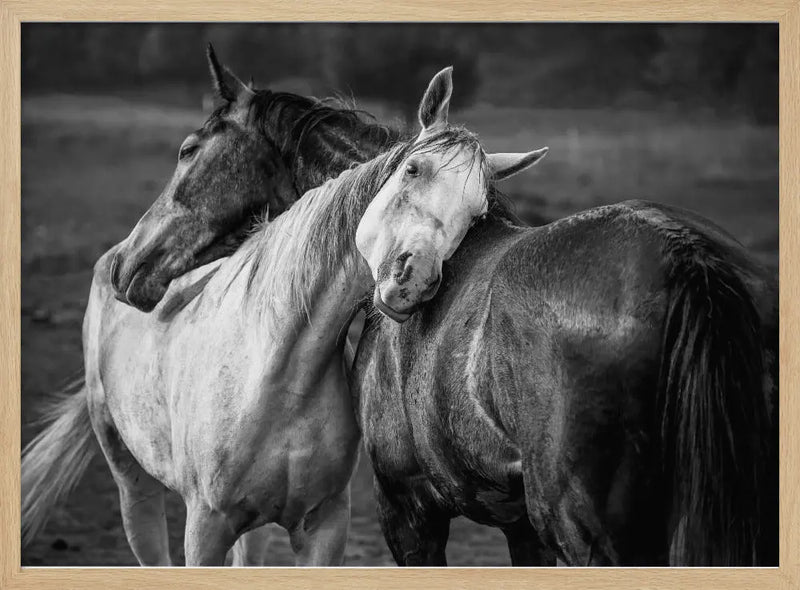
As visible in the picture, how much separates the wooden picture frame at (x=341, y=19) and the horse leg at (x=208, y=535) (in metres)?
0.06

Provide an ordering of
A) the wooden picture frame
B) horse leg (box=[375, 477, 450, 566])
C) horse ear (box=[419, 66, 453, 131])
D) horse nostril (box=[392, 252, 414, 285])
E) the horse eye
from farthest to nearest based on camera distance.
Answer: the horse eye → horse leg (box=[375, 477, 450, 566]) → the wooden picture frame → horse ear (box=[419, 66, 453, 131]) → horse nostril (box=[392, 252, 414, 285])

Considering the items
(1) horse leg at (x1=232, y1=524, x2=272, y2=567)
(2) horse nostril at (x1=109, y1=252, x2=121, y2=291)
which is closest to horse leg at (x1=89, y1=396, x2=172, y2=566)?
(1) horse leg at (x1=232, y1=524, x2=272, y2=567)

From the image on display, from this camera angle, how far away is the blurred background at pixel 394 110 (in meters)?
2.24

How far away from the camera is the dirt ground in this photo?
2268 mm

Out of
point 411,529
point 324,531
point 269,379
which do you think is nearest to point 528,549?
point 411,529

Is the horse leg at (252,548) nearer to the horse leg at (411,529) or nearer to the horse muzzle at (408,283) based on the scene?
the horse leg at (411,529)

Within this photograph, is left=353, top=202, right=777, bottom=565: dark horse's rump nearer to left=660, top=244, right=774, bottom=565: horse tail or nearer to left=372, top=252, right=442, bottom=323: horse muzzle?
left=660, top=244, right=774, bottom=565: horse tail

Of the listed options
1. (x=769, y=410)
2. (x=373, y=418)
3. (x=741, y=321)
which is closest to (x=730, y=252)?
(x=741, y=321)

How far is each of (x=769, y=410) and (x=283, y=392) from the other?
0.96 meters

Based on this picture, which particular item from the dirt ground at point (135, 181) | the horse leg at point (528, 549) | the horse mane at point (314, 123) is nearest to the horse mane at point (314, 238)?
the horse mane at point (314, 123)

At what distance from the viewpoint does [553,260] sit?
5.31 feet

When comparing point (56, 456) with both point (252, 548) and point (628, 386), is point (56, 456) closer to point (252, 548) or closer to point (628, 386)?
point (252, 548)

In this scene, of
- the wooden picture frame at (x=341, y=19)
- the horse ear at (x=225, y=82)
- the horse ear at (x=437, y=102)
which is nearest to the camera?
the horse ear at (x=437, y=102)

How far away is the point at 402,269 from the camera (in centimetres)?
180
